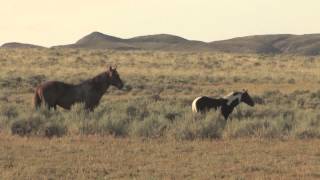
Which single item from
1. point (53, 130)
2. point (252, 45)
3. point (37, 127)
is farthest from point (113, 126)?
point (252, 45)

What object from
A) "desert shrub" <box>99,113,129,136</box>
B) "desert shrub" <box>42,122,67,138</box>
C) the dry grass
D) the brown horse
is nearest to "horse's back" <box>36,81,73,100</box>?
the brown horse

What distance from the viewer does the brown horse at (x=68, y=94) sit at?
1845cm

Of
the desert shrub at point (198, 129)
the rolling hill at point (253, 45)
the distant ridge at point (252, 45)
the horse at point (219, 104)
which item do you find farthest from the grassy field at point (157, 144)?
the distant ridge at point (252, 45)

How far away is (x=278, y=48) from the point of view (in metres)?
178

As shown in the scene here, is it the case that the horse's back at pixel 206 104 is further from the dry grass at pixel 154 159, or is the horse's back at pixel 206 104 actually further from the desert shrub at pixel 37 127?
the desert shrub at pixel 37 127

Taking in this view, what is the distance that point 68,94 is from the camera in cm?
1867

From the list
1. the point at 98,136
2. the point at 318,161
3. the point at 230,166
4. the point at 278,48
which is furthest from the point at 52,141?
the point at 278,48

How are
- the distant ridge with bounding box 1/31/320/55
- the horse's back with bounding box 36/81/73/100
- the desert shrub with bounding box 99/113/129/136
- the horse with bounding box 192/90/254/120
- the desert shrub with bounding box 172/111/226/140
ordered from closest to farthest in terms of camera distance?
the desert shrub with bounding box 172/111/226/140, the desert shrub with bounding box 99/113/129/136, the horse's back with bounding box 36/81/73/100, the horse with bounding box 192/90/254/120, the distant ridge with bounding box 1/31/320/55

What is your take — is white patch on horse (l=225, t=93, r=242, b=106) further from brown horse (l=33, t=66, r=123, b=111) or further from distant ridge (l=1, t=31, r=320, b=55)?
distant ridge (l=1, t=31, r=320, b=55)

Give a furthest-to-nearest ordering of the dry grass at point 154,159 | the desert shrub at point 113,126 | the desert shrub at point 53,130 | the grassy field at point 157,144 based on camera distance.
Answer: the desert shrub at point 113,126
the desert shrub at point 53,130
the grassy field at point 157,144
the dry grass at point 154,159

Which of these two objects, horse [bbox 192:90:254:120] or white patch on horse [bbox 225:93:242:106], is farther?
white patch on horse [bbox 225:93:242:106]

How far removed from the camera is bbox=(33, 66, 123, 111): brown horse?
18.5 metres

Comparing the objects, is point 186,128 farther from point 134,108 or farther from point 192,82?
point 192,82

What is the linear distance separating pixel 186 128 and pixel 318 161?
404 cm
